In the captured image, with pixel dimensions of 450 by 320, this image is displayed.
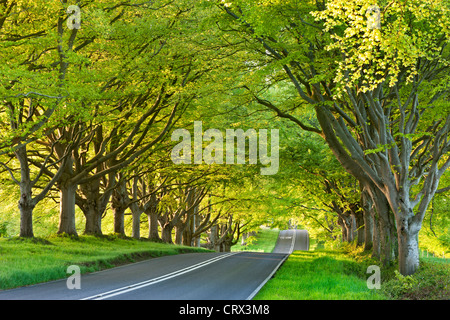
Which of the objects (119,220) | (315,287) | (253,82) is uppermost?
(253,82)

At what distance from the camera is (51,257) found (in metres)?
14.8

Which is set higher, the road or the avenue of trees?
the avenue of trees

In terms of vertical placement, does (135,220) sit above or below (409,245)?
below

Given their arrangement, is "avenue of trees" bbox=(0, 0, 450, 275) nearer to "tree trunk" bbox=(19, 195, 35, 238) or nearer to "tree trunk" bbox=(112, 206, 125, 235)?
"tree trunk" bbox=(19, 195, 35, 238)

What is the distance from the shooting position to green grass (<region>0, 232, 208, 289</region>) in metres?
11.8

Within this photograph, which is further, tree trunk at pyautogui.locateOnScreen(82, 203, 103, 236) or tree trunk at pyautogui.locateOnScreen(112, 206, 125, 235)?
tree trunk at pyautogui.locateOnScreen(112, 206, 125, 235)

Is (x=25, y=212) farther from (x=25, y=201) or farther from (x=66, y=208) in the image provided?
(x=66, y=208)

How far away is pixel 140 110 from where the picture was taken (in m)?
18.9

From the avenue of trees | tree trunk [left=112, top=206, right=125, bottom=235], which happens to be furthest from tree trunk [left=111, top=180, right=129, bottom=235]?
the avenue of trees

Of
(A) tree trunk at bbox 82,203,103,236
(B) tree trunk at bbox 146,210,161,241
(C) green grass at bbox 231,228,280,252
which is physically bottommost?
(C) green grass at bbox 231,228,280,252

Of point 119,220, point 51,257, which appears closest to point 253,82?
point 51,257

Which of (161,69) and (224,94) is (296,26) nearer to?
(224,94)

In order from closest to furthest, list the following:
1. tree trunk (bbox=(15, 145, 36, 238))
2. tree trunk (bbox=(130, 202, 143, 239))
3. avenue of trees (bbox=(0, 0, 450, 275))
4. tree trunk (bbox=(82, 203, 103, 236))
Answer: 1. avenue of trees (bbox=(0, 0, 450, 275))
2. tree trunk (bbox=(15, 145, 36, 238))
3. tree trunk (bbox=(82, 203, 103, 236))
4. tree trunk (bbox=(130, 202, 143, 239))
